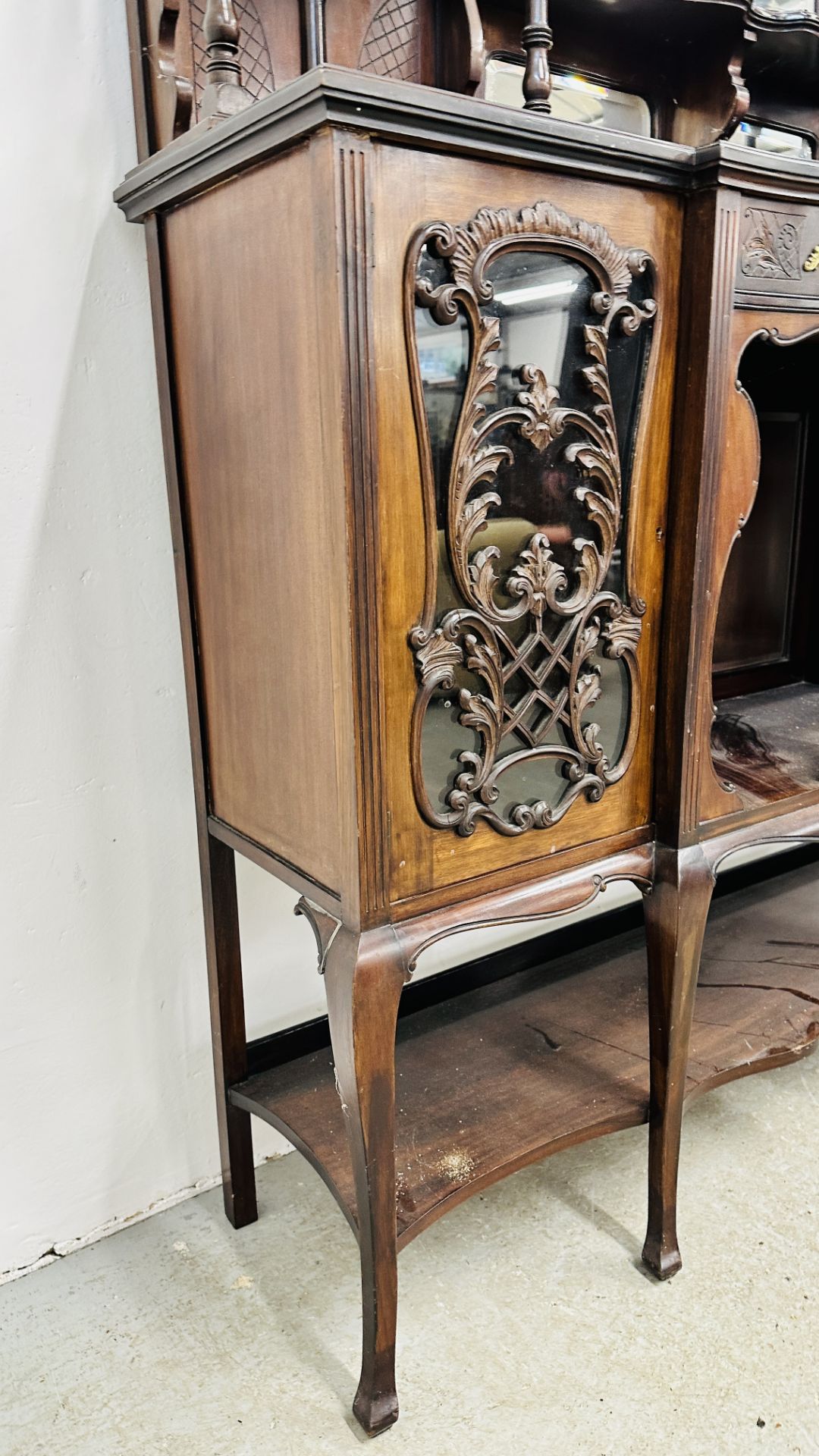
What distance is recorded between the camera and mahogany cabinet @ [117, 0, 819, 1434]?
1001 mm

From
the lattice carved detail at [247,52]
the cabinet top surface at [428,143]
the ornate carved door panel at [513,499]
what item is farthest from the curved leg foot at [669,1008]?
the lattice carved detail at [247,52]

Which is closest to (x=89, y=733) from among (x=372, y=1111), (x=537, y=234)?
(x=372, y=1111)

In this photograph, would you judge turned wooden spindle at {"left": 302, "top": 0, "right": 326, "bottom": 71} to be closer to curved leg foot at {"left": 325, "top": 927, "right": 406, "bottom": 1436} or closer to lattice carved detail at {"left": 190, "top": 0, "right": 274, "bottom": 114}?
lattice carved detail at {"left": 190, "top": 0, "right": 274, "bottom": 114}

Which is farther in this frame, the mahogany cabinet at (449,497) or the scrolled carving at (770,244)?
the scrolled carving at (770,244)

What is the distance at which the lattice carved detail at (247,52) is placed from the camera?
1263 millimetres

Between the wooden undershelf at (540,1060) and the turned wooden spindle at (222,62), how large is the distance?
1276 millimetres

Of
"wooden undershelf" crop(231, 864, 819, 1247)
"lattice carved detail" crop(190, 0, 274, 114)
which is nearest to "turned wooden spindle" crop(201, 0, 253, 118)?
"lattice carved detail" crop(190, 0, 274, 114)

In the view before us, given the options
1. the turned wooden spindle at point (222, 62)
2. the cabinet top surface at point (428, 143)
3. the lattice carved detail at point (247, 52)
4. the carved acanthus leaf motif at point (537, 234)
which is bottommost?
the carved acanthus leaf motif at point (537, 234)

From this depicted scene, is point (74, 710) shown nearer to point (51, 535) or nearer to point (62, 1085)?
point (51, 535)

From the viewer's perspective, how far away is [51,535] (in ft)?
4.56

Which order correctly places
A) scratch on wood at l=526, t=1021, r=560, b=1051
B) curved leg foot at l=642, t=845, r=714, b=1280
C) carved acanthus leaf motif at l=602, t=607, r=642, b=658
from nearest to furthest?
1. carved acanthus leaf motif at l=602, t=607, r=642, b=658
2. curved leg foot at l=642, t=845, r=714, b=1280
3. scratch on wood at l=526, t=1021, r=560, b=1051

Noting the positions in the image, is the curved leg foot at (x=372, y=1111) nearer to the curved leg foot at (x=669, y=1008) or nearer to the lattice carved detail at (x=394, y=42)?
the curved leg foot at (x=669, y=1008)

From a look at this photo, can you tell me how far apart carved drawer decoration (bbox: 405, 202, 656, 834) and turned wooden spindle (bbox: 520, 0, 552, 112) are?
14cm

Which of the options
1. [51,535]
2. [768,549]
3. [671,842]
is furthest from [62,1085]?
[768,549]
